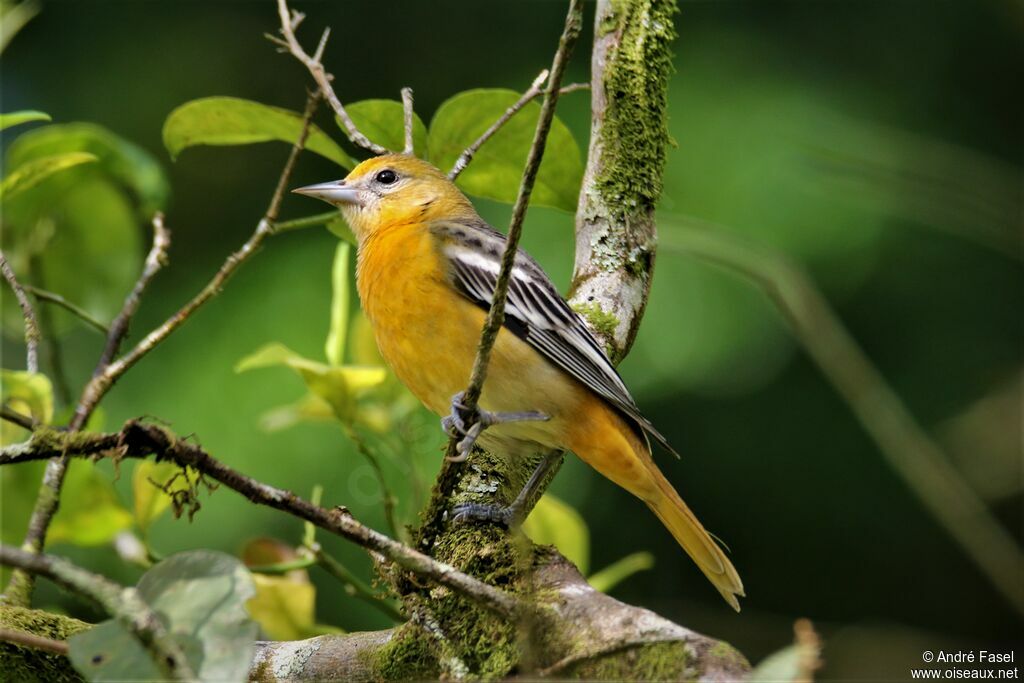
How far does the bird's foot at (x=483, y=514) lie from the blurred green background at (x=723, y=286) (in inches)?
83.0

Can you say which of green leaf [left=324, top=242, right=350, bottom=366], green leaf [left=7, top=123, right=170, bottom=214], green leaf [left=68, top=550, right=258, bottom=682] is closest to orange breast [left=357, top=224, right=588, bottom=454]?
green leaf [left=324, top=242, right=350, bottom=366]

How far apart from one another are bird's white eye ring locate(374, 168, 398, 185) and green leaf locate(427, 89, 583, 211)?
313 millimetres

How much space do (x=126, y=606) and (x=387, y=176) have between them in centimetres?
241

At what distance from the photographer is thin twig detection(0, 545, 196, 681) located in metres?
1.46

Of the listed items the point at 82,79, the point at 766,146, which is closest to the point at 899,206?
the point at 766,146

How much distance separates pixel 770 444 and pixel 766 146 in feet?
6.09

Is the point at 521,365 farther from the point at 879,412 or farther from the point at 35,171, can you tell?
the point at 35,171

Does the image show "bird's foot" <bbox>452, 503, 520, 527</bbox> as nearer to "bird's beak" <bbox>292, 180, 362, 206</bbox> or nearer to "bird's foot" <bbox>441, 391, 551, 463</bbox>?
"bird's foot" <bbox>441, 391, 551, 463</bbox>

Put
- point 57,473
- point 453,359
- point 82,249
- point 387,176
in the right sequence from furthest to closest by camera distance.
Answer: point 387,176 < point 82,249 < point 453,359 < point 57,473

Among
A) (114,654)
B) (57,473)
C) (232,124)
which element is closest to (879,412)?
(232,124)

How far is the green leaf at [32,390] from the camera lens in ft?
8.34

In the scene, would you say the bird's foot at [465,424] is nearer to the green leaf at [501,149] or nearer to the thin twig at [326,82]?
the green leaf at [501,149]

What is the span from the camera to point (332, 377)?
9.68 feet

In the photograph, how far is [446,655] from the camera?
7.07 ft
